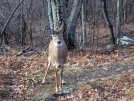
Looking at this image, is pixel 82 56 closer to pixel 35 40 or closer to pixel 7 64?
pixel 7 64

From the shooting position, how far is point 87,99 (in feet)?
27.8

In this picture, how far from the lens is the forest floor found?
8732 mm

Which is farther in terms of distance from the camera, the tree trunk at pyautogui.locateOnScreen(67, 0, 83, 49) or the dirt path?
the tree trunk at pyautogui.locateOnScreen(67, 0, 83, 49)

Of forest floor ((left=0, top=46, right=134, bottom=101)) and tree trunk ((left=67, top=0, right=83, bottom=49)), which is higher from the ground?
tree trunk ((left=67, top=0, right=83, bottom=49))

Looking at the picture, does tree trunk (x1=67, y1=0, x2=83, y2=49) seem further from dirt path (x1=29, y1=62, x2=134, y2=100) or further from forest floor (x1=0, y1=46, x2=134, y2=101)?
dirt path (x1=29, y1=62, x2=134, y2=100)

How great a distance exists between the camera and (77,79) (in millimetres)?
10203

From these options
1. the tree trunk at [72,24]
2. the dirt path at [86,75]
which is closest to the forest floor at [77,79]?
the dirt path at [86,75]

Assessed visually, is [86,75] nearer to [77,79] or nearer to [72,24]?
[77,79]

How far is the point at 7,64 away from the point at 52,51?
4.11m

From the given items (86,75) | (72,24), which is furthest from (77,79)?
(72,24)

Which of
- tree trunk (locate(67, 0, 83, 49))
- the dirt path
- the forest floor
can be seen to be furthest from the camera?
tree trunk (locate(67, 0, 83, 49))

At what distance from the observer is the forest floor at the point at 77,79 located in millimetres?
8732

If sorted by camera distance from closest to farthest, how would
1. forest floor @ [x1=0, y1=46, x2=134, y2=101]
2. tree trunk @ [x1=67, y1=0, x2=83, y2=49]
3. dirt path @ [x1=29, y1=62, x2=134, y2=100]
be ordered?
1. forest floor @ [x1=0, y1=46, x2=134, y2=101]
2. dirt path @ [x1=29, y1=62, x2=134, y2=100]
3. tree trunk @ [x1=67, y1=0, x2=83, y2=49]

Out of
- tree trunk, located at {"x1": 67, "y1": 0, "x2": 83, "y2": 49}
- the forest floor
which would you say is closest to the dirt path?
the forest floor
